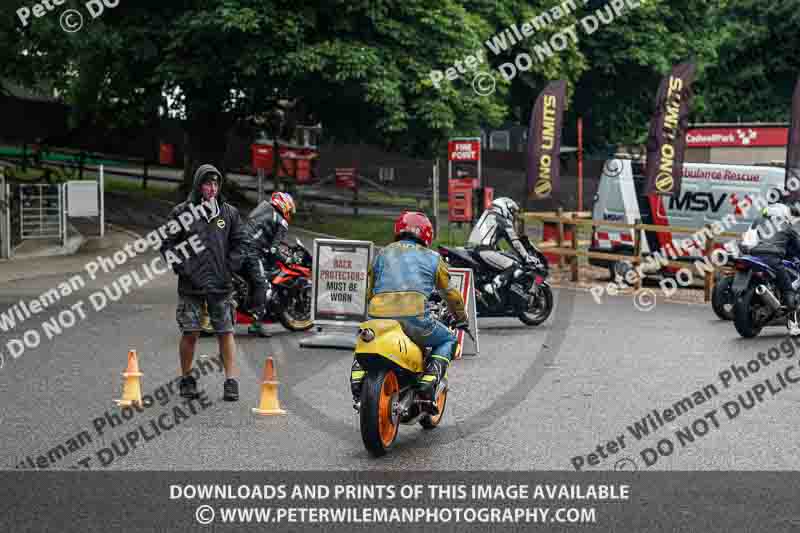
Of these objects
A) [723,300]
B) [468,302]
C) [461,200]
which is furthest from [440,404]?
[461,200]

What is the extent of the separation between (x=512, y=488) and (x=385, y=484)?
0.74m

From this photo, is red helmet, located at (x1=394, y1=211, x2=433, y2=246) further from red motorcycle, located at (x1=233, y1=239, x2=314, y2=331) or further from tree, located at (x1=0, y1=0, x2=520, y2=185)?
tree, located at (x1=0, y1=0, x2=520, y2=185)

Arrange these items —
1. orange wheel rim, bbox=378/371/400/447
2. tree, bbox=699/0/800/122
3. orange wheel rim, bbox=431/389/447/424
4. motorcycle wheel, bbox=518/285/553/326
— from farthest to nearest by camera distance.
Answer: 1. tree, bbox=699/0/800/122
2. motorcycle wheel, bbox=518/285/553/326
3. orange wheel rim, bbox=431/389/447/424
4. orange wheel rim, bbox=378/371/400/447

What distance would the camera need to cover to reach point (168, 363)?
12805mm

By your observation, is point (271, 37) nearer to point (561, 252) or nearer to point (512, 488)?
point (561, 252)

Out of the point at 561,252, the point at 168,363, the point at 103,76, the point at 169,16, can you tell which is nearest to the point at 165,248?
the point at 168,363

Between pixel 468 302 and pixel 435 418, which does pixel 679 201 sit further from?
pixel 435 418

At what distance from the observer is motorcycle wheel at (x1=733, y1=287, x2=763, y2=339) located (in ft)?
48.7

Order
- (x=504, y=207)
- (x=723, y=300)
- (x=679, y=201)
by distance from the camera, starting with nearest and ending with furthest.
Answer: (x=504, y=207), (x=723, y=300), (x=679, y=201)

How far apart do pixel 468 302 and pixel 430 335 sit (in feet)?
15.8

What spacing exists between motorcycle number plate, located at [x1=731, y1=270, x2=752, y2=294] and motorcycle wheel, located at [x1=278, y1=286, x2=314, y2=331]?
16.0ft

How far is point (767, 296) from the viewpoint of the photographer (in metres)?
14.9

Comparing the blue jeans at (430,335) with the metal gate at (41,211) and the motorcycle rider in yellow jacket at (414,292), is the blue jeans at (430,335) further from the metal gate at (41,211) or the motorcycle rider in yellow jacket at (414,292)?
the metal gate at (41,211)

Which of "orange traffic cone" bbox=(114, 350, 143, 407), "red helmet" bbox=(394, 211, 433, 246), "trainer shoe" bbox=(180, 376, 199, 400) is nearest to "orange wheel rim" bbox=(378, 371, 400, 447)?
"red helmet" bbox=(394, 211, 433, 246)
